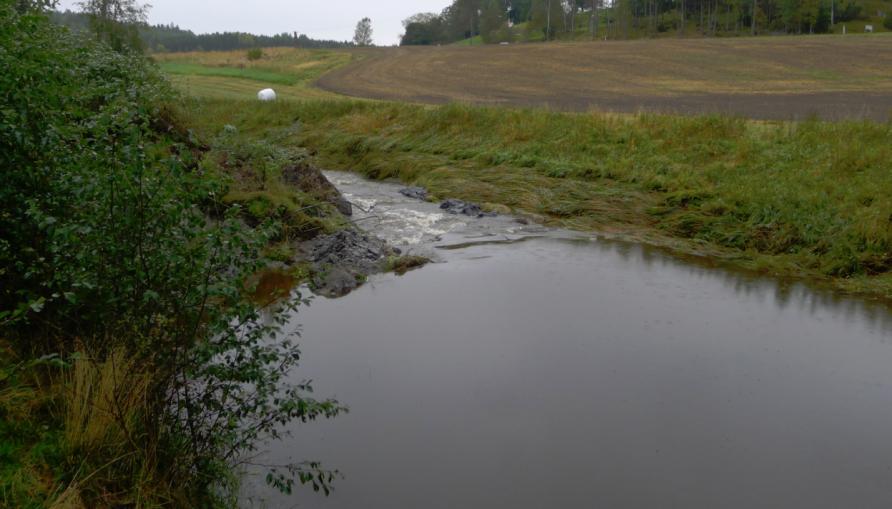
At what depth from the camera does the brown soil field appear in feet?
85.7

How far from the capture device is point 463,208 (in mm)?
14891

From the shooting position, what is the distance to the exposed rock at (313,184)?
14180 millimetres

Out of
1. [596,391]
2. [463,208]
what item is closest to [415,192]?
[463,208]

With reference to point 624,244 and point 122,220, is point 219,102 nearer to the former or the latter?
point 624,244

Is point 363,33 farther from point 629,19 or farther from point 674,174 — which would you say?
point 674,174

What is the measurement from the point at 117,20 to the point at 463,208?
64.2 ft

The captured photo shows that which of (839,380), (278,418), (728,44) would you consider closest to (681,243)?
(839,380)

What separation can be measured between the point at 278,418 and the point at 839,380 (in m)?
5.47

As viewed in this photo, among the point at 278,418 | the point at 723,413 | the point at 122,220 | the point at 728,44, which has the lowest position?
the point at 723,413

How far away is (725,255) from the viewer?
11961 mm

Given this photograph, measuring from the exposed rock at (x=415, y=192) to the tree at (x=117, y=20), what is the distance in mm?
14108

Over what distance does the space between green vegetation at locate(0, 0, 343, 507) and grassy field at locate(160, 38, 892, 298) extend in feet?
28.8

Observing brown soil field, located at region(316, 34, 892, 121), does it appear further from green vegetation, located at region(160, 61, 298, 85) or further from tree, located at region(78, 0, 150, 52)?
tree, located at region(78, 0, 150, 52)

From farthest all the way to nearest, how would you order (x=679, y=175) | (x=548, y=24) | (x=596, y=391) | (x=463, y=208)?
(x=548, y=24) → (x=463, y=208) → (x=679, y=175) → (x=596, y=391)
